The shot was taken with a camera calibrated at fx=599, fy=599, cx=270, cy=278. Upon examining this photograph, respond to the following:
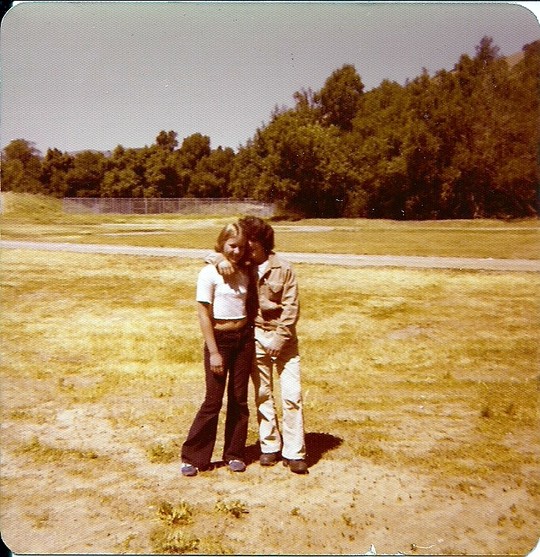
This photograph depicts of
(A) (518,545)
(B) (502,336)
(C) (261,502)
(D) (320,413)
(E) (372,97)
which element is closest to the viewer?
(A) (518,545)

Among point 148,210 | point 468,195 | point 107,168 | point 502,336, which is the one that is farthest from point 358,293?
point 107,168

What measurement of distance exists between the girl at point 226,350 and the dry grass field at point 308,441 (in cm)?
20

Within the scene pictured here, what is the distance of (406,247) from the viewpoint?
2181 cm

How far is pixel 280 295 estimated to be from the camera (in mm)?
4293

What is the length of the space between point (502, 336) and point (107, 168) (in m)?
46.6

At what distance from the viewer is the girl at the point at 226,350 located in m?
4.16

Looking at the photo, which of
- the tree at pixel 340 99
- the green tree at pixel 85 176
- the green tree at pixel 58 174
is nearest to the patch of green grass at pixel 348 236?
the green tree at pixel 58 174

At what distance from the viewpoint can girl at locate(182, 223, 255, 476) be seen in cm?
416

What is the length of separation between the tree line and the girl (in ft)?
72.6

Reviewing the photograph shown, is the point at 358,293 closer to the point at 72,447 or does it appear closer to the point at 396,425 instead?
the point at 396,425

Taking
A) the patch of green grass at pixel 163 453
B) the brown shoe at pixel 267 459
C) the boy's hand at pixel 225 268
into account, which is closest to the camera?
the boy's hand at pixel 225 268

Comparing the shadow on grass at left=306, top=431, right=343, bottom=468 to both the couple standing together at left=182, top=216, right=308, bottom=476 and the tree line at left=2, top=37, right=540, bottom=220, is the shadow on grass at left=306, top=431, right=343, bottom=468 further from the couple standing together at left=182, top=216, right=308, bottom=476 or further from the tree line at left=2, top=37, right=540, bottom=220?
the tree line at left=2, top=37, right=540, bottom=220

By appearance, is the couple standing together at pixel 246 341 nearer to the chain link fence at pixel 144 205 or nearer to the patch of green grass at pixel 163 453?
the patch of green grass at pixel 163 453

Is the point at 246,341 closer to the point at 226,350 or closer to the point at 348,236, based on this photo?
the point at 226,350
